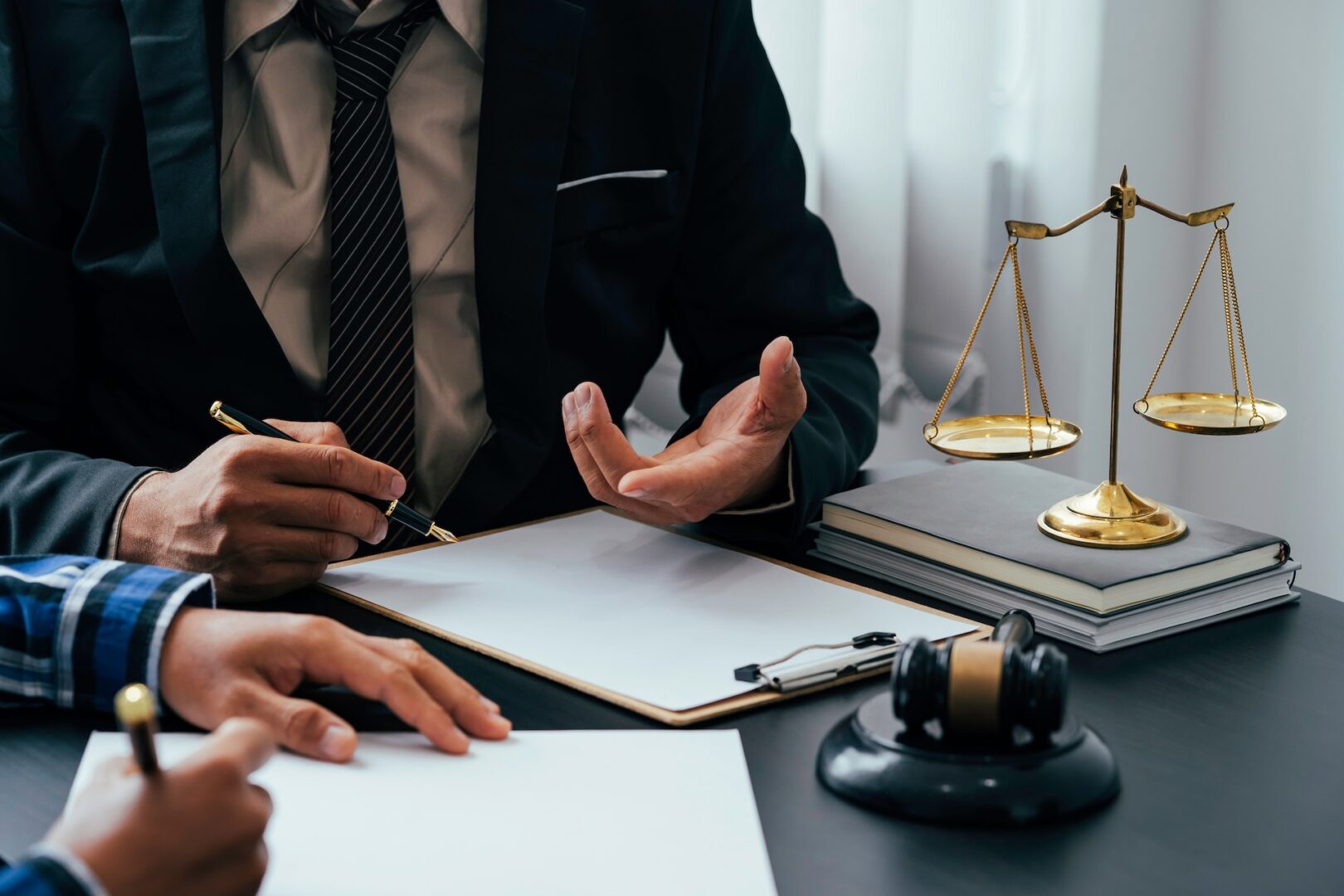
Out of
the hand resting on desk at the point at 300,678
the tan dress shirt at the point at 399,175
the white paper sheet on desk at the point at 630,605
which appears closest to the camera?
the hand resting on desk at the point at 300,678

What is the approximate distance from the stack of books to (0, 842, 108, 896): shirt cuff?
0.57 meters

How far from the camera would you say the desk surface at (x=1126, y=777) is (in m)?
0.57

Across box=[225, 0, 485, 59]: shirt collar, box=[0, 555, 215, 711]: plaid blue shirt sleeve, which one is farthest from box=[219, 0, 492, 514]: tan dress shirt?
box=[0, 555, 215, 711]: plaid blue shirt sleeve

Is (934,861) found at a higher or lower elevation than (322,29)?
lower

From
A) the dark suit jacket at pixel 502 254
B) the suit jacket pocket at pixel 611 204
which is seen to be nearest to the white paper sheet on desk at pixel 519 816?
the dark suit jacket at pixel 502 254

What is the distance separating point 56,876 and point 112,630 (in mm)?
301

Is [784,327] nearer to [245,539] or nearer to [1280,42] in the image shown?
[245,539]

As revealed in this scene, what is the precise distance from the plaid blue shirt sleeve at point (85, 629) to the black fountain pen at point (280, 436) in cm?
20

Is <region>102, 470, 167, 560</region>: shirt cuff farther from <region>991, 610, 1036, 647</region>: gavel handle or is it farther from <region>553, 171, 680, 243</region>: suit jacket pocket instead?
<region>991, 610, 1036, 647</region>: gavel handle

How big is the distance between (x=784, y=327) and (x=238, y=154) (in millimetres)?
520

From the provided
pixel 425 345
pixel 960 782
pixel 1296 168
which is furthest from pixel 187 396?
pixel 1296 168

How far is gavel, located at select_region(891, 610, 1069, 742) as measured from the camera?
0.61m

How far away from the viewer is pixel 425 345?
1.22 m

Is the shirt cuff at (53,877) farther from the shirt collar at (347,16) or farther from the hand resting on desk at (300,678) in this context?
the shirt collar at (347,16)
